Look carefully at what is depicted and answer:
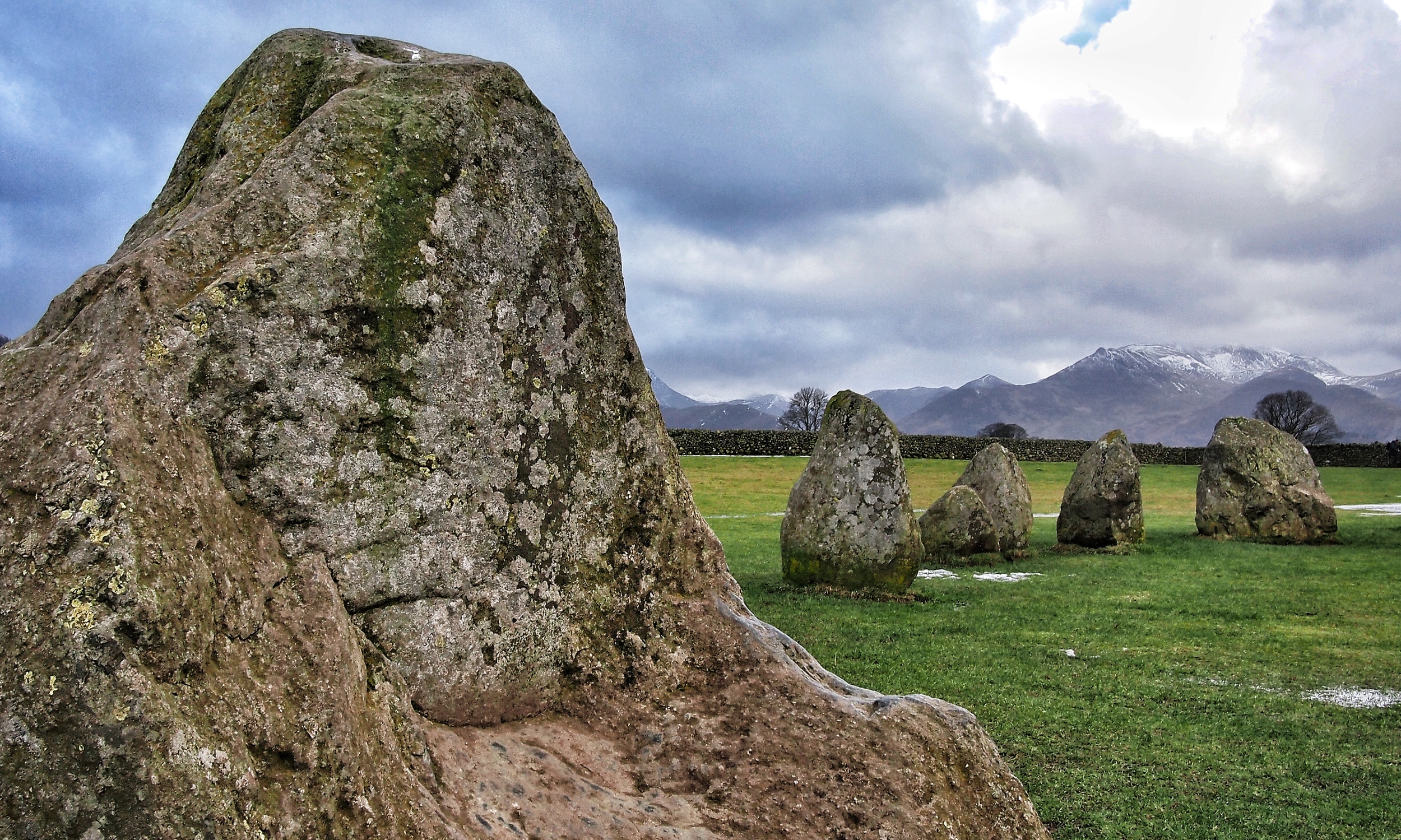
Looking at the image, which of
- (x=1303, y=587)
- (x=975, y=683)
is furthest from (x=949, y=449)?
(x=975, y=683)

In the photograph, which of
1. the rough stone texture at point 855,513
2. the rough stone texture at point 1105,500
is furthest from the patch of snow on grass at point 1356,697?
the rough stone texture at point 1105,500

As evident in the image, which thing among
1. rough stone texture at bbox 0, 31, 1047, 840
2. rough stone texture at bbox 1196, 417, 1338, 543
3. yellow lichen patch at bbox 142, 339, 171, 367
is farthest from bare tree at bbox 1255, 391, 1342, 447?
yellow lichen patch at bbox 142, 339, 171, 367

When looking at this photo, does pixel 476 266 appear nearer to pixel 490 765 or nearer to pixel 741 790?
pixel 490 765

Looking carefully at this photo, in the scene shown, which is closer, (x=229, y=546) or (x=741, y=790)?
(x=229, y=546)

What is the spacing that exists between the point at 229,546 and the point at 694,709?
1.92 m

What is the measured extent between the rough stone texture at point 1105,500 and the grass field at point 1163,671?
131 centimetres

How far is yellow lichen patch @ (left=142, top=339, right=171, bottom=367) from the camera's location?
2.73 meters

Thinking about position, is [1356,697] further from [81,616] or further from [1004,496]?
[1004,496]

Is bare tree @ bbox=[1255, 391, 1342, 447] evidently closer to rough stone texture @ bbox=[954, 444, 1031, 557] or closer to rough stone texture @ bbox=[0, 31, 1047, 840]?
rough stone texture @ bbox=[954, 444, 1031, 557]

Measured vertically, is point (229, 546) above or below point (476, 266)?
below

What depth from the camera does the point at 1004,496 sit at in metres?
20.5

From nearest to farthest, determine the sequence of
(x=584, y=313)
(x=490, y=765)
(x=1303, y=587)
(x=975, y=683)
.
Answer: (x=490, y=765), (x=584, y=313), (x=975, y=683), (x=1303, y=587)

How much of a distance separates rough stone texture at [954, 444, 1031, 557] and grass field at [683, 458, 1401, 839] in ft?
4.04

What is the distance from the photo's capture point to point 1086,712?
27.0 feet
